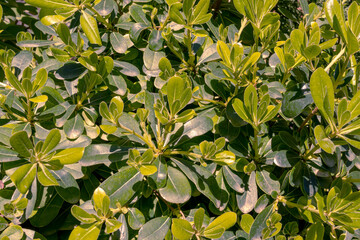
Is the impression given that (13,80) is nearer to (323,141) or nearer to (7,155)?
(7,155)

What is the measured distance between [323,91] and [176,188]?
69cm

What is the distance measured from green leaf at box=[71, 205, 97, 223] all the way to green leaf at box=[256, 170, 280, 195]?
2.45 feet

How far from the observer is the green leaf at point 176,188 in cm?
119

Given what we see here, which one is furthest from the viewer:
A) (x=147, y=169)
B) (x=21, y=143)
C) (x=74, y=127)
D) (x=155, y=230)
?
(x=74, y=127)

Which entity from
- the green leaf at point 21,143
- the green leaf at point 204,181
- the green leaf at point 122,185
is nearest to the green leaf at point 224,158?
the green leaf at point 204,181

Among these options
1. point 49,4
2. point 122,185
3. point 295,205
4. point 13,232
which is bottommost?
point 13,232

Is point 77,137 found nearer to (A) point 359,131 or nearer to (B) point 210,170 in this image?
(B) point 210,170

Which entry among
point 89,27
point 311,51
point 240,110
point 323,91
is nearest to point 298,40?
point 311,51

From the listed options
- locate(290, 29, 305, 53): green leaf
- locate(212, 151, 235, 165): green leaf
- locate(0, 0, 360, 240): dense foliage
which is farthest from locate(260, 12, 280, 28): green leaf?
locate(212, 151, 235, 165): green leaf

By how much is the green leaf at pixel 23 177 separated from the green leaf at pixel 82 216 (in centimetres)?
18

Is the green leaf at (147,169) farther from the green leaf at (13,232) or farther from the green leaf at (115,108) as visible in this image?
the green leaf at (13,232)

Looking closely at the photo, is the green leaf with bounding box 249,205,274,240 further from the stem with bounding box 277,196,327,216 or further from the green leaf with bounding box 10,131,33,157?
the green leaf with bounding box 10,131,33,157

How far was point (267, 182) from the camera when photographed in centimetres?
138

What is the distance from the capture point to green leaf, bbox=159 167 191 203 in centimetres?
119
